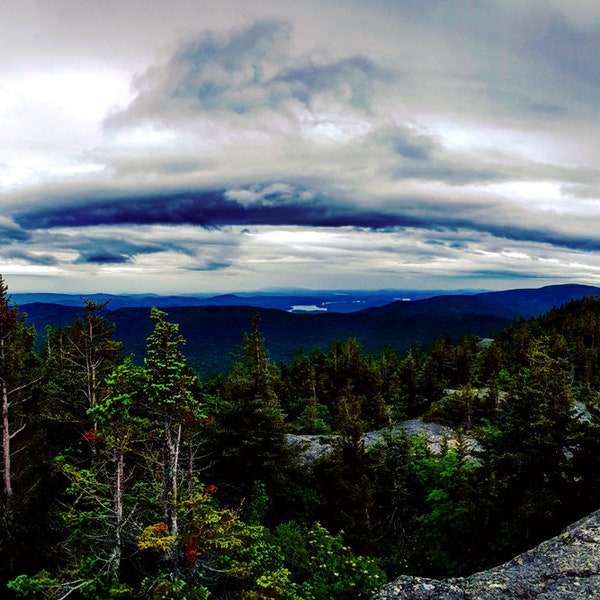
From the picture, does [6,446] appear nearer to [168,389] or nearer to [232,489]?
[168,389]

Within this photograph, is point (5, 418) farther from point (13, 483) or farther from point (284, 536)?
point (284, 536)

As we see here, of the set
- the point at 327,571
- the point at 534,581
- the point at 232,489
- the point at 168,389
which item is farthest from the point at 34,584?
the point at 232,489

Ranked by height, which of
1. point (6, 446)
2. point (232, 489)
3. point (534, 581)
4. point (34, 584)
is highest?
point (6, 446)

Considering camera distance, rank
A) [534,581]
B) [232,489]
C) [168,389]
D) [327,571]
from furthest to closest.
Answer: [232,489], [327,571], [168,389], [534,581]

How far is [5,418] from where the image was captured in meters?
21.8

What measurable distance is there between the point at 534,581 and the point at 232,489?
2121 cm

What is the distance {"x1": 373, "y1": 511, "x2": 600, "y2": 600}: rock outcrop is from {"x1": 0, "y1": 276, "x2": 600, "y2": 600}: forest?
3.89 metres

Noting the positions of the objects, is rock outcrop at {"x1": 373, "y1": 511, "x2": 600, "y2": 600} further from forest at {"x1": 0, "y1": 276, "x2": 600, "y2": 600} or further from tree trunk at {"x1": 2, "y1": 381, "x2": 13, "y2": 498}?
tree trunk at {"x1": 2, "y1": 381, "x2": 13, "y2": 498}

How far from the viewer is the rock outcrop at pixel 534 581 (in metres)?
12.0

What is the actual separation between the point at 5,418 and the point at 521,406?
2577 cm

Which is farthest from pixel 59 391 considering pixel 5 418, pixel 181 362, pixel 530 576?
pixel 530 576

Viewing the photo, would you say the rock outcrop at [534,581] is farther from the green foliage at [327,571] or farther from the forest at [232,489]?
the green foliage at [327,571]

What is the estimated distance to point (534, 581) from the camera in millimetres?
12664

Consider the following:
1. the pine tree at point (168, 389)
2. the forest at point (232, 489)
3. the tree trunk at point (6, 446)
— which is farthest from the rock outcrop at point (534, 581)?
the tree trunk at point (6, 446)
